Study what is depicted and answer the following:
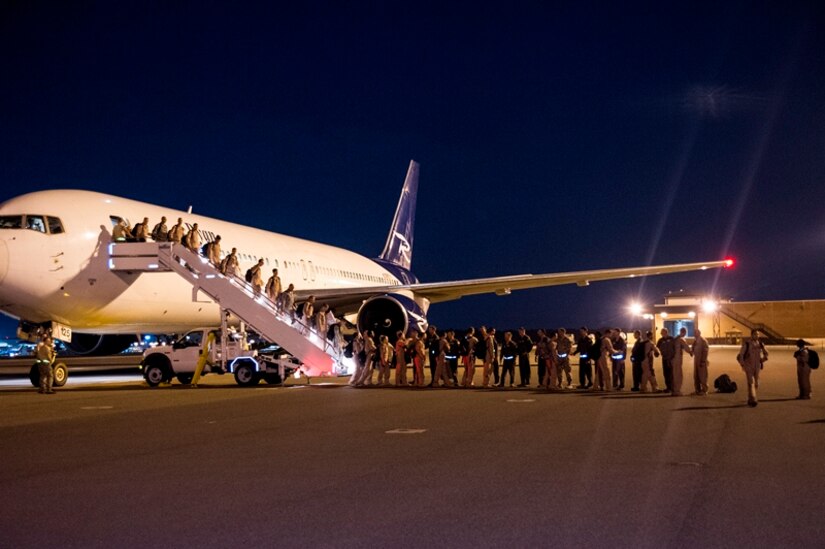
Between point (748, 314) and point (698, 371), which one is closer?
point (698, 371)

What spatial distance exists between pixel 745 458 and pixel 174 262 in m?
13.3

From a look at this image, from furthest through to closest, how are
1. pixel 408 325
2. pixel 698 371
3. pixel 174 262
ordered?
1. pixel 408 325
2. pixel 174 262
3. pixel 698 371

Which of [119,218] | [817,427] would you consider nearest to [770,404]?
[817,427]

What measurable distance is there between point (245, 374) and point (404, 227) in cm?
2111

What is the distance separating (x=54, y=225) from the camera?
17875mm

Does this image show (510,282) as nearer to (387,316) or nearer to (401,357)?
(387,316)

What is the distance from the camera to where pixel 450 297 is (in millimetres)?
29797

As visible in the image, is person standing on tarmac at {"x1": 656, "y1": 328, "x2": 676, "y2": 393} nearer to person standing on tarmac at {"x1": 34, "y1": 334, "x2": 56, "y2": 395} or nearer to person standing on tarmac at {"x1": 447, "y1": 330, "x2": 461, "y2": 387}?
person standing on tarmac at {"x1": 447, "y1": 330, "x2": 461, "y2": 387}

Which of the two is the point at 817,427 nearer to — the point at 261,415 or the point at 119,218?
the point at 261,415

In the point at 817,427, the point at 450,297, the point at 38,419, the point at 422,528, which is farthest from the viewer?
the point at 450,297

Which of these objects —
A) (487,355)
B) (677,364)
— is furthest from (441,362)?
(677,364)

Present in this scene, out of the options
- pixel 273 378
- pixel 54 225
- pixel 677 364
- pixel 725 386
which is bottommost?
pixel 725 386

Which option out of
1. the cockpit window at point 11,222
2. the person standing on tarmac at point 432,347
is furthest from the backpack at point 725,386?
the cockpit window at point 11,222

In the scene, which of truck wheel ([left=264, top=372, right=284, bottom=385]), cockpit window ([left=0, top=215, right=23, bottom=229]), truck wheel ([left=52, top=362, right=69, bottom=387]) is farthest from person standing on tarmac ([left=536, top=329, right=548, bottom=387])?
cockpit window ([left=0, top=215, right=23, bottom=229])
